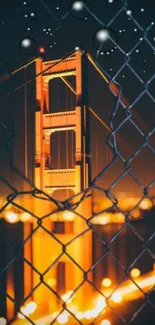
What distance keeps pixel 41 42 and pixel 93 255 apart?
4820 millimetres

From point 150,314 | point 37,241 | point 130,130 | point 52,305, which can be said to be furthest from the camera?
point 130,130

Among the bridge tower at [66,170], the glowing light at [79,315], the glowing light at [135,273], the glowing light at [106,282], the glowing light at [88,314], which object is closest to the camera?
the glowing light at [79,315]

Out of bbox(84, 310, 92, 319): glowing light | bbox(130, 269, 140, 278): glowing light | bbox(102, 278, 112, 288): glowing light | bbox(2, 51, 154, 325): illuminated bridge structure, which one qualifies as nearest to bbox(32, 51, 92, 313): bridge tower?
bbox(2, 51, 154, 325): illuminated bridge structure

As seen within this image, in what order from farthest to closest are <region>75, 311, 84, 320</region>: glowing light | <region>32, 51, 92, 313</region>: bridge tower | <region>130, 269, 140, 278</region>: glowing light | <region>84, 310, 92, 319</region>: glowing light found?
<region>130, 269, 140, 278</region>: glowing light → <region>84, 310, 92, 319</region>: glowing light → <region>32, 51, 92, 313</region>: bridge tower → <region>75, 311, 84, 320</region>: glowing light

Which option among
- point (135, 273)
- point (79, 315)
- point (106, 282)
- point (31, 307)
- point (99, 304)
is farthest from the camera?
point (106, 282)

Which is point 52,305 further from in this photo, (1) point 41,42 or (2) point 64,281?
(1) point 41,42

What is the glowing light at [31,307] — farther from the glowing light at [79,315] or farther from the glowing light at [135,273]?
the glowing light at [135,273]

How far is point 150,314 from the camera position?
783cm

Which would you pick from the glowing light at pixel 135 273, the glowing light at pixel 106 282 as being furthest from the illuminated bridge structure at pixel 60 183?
the glowing light at pixel 135 273

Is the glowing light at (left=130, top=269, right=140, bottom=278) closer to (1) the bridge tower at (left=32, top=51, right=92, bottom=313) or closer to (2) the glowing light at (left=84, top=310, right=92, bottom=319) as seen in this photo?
(1) the bridge tower at (left=32, top=51, right=92, bottom=313)

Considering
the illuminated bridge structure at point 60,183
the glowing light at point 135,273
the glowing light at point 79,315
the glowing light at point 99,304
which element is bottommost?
the glowing light at point 79,315

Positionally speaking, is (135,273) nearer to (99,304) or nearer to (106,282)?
(106,282)

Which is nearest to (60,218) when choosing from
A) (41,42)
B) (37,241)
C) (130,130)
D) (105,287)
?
(37,241)

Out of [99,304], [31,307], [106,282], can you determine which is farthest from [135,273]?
[31,307]
